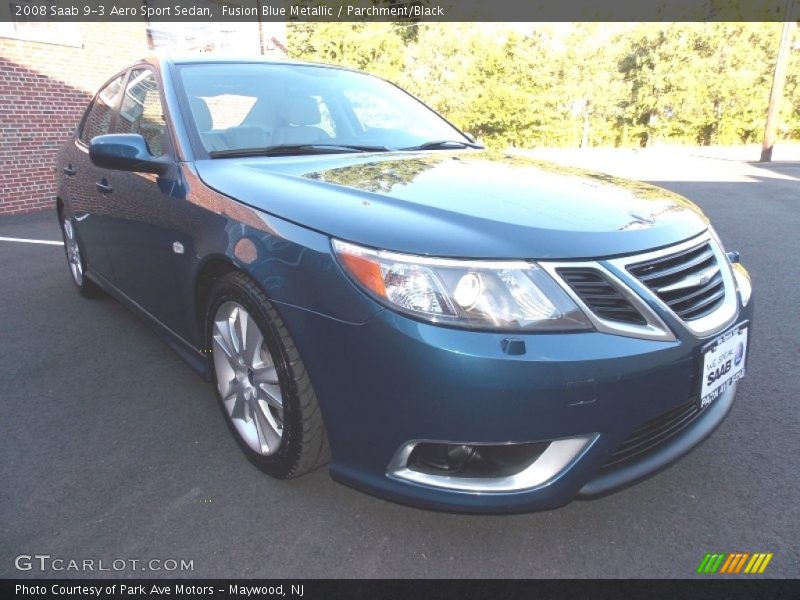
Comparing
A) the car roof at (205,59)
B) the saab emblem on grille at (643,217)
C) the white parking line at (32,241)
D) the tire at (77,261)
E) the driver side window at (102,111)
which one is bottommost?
the white parking line at (32,241)

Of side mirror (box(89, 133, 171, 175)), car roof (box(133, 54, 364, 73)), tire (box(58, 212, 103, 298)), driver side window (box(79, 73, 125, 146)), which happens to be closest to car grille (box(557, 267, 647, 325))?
side mirror (box(89, 133, 171, 175))

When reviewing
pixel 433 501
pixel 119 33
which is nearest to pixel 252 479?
pixel 433 501

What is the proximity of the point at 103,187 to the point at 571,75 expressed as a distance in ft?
89.2

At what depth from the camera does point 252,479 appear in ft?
6.96

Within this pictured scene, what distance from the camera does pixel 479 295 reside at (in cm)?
150

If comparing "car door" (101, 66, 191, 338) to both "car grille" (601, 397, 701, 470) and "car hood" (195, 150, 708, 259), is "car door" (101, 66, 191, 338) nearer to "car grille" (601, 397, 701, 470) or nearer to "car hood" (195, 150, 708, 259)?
"car hood" (195, 150, 708, 259)

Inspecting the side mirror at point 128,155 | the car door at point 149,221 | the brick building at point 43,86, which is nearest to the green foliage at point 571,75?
the brick building at point 43,86

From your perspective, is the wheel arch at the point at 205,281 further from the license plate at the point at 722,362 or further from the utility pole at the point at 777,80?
the utility pole at the point at 777,80

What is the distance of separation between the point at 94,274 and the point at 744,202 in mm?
8270

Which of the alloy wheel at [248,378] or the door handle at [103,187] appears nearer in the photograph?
the alloy wheel at [248,378]

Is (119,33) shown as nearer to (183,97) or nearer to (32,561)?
(183,97)

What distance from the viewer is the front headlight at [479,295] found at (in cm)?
149
